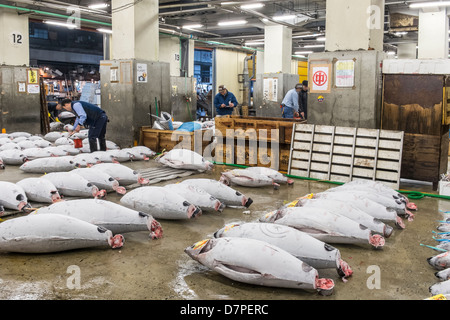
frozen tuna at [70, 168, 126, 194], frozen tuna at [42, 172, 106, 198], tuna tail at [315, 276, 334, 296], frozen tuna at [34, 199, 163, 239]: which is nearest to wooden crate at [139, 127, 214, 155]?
A: frozen tuna at [70, 168, 126, 194]

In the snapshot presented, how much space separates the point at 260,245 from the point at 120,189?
319cm

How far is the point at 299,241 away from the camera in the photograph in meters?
3.35

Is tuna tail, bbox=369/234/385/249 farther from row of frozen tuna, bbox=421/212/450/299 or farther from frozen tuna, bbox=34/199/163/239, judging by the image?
frozen tuna, bbox=34/199/163/239

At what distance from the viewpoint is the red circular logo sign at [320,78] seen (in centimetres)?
746

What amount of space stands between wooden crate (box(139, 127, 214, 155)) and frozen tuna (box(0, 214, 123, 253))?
224 inches

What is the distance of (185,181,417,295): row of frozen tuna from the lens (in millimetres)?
3008

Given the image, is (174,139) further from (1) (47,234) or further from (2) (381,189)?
(1) (47,234)

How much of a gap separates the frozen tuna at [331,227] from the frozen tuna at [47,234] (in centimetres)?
177

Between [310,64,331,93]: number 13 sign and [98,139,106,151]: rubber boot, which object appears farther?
[98,139,106,151]: rubber boot

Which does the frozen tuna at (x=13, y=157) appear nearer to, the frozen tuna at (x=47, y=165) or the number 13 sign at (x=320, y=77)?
the frozen tuna at (x=47, y=165)

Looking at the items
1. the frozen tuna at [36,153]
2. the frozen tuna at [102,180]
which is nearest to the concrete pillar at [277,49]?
the frozen tuna at [36,153]

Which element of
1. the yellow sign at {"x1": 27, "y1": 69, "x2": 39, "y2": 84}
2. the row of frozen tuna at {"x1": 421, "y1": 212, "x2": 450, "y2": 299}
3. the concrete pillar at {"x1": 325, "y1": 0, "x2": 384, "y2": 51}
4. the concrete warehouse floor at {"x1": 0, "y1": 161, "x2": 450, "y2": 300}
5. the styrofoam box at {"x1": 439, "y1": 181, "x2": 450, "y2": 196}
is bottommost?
the concrete warehouse floor at {"x1": 0, "y1": 161, "x2": 450, "y2": 300}

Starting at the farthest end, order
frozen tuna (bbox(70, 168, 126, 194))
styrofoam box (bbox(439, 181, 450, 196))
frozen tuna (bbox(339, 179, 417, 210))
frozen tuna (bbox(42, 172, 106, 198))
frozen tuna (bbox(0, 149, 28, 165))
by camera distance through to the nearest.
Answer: frozen tuna (bbox(0, 149, 28, 165))
styrofoam box (bbox(439, 181, 450, 196))
frozen tuna (bbox(70, 168, 126, 194))
frozen tuna (bbox(42, 172, 106, 198))
frozen tuna (bbox(339, 179, 417, 210))
